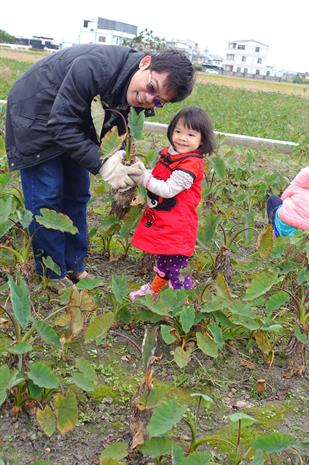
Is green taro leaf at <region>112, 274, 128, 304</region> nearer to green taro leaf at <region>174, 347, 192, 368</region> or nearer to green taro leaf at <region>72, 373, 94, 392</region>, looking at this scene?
green taro leaf at <region>174, 347, 192, 368</region>

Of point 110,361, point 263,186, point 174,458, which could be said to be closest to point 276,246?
point 110,361

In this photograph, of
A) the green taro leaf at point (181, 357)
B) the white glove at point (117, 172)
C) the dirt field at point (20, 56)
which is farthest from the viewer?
the dirt field at point (20, 56)

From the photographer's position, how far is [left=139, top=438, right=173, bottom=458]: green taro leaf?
1.43m

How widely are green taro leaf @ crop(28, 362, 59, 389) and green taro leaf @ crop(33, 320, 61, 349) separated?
106mm

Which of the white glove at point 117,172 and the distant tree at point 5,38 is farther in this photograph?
the distant tree at point 5,38

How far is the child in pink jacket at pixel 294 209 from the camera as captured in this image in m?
3.01

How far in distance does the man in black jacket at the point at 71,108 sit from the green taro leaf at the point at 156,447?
0.93m

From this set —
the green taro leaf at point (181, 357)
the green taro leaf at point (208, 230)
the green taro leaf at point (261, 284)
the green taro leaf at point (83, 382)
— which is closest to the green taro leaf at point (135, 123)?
the green taro leaf at point (208, 230)

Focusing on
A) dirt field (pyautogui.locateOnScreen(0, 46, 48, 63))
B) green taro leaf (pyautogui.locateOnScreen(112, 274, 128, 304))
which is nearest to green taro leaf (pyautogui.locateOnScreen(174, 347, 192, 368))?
green taro leaf (pyautogui.locateOnScreen(112, 274, 128, 304))

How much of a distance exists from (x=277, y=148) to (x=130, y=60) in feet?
13.6

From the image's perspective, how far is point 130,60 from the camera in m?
2.11

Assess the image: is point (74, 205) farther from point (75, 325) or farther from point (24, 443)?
point (24, 443)

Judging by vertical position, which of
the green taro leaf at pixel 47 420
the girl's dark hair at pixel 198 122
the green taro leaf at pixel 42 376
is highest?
the girl's dark hair at pixel 198 122

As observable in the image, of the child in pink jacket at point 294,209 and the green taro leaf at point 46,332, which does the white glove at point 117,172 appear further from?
the child in pink jacket at point 294,209
